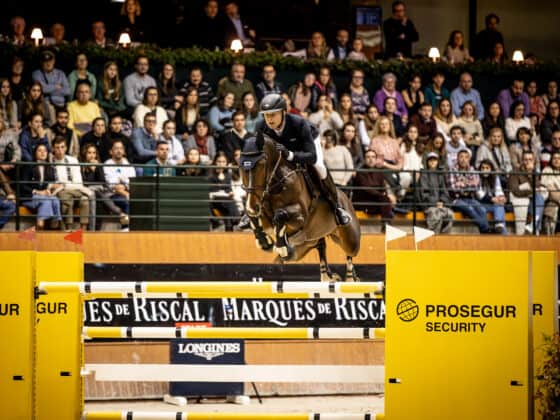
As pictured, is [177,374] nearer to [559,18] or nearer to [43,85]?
[43,85]

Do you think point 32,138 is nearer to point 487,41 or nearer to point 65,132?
point 65,132

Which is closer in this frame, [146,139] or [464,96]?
[146,139]

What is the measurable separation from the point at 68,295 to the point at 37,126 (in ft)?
18.6

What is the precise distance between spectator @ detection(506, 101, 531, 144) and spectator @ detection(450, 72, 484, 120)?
1.25ft

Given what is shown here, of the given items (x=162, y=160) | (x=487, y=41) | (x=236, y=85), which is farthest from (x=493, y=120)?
(x=162, y=160)

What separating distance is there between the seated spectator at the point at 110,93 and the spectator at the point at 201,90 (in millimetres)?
795

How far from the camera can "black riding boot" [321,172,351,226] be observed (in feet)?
28.6

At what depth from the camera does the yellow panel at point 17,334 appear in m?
7.23

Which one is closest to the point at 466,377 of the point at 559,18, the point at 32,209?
the point at 32,209

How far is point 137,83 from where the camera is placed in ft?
46.1

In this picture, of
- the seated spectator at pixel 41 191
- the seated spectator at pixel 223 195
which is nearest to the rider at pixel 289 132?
the seated spectator at pixel 223 195

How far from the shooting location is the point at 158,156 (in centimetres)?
1305

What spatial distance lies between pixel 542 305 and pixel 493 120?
334 inches

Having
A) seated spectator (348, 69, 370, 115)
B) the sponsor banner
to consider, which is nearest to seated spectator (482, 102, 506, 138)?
seated spectator (348, 69, 370, 115)
